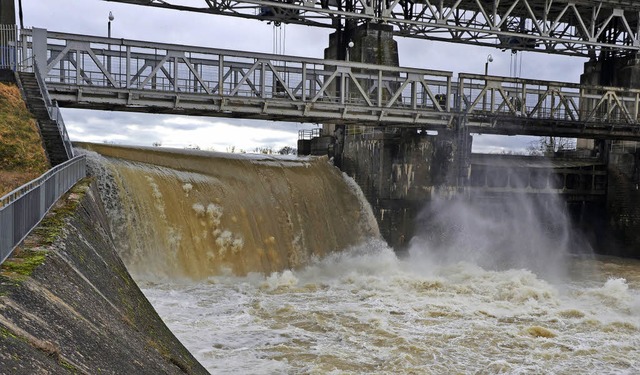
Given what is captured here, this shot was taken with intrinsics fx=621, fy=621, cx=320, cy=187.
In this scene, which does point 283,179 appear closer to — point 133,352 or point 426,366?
point 426,366

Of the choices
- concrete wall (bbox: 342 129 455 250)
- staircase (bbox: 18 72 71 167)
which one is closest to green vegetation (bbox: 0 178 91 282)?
staircase (bbox: 18 72 71 167)

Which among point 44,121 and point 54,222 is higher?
point 44,121

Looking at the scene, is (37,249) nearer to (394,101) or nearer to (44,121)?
(44,121)

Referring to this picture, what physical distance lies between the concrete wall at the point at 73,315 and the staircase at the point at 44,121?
559 centimetres

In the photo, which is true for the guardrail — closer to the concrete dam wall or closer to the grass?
the concrete dam wall

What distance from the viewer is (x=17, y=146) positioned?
1462 centimetres

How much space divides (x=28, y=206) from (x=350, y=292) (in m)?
13.0

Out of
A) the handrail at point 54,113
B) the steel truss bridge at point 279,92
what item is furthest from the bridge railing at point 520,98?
the handrail at point 54,113

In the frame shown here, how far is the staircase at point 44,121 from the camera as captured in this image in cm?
1552

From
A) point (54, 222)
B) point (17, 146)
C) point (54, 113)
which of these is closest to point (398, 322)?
point (54, 222)

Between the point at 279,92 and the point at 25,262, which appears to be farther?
the point at 279,92

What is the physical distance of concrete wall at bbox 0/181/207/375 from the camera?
203 inches

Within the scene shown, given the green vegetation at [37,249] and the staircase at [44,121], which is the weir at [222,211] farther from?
the green vegetation at [37,249]

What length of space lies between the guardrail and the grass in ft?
3.28
